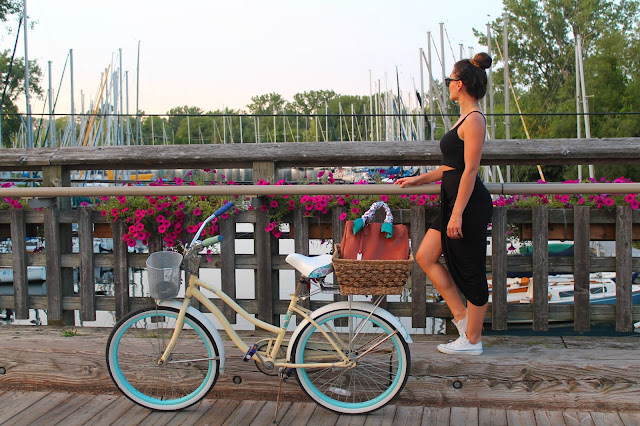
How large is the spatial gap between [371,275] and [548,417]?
1206mm

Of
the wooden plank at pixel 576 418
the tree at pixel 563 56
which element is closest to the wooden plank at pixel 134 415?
the wooden plank at pixel 576 418

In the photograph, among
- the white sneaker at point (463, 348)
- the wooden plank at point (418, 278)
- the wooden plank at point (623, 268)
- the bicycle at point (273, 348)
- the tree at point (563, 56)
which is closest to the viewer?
the bicycle at point (273, 348)

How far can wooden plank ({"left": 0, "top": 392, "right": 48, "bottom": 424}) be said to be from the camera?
378 centimetres

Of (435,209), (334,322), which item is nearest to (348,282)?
(334,322)

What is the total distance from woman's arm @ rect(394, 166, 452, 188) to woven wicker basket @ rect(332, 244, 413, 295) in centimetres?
56

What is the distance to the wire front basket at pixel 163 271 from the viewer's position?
3463 millimetres

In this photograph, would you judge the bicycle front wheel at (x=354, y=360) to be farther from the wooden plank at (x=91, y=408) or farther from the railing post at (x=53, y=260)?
the railing post at (x=53, y=260)

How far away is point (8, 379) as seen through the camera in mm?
4238

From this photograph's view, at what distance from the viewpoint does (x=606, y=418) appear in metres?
3.58

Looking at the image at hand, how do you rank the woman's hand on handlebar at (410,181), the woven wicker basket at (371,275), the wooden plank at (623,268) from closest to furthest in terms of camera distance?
the woven wicker basket at (371,275)
the woman's hand on handlebar at (410,181)
the wooden plank at (623,268)

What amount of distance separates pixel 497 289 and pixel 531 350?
41cm

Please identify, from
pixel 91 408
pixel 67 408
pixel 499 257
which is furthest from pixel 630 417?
pixel 67 408

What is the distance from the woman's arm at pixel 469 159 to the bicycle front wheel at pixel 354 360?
659 millimetres

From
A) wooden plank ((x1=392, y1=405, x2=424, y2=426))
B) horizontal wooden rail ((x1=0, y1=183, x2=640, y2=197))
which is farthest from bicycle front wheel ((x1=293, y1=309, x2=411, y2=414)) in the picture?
horizontal wooden rail ((x1=0, y1=183, x2=640, y2=197))
